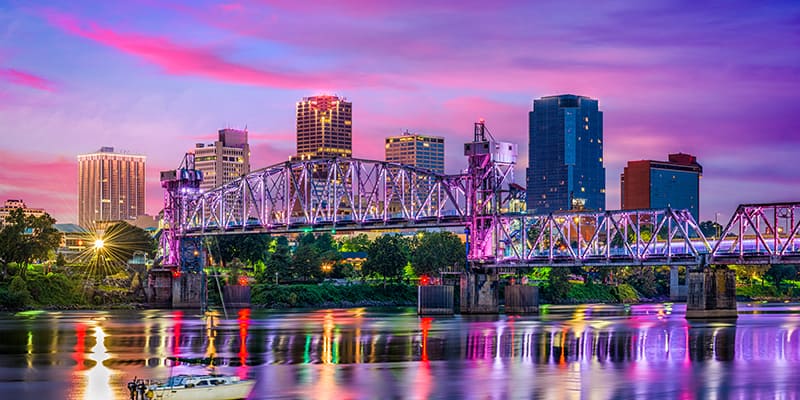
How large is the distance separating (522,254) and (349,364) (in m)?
88.1

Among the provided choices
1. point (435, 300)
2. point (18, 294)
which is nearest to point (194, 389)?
point (435, 300)

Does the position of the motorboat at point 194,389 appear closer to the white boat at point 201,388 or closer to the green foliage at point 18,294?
the white boat at point 201,388

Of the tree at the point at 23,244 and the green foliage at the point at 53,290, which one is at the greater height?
the tree at the point at 23,244

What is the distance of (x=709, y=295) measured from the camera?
149 metres

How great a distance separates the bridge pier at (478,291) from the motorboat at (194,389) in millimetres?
103364

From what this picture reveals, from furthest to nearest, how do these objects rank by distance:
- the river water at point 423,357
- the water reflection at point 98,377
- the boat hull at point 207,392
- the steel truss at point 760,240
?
the steel truss at point 760,240 < the river water at point 423,357 < the water reflection at point 98,377 < the boat hull at point 207,392

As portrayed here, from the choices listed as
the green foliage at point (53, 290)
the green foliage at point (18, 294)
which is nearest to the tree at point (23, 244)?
the green foliage at point (53, 290)

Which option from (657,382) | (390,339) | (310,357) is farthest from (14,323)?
(657,382)

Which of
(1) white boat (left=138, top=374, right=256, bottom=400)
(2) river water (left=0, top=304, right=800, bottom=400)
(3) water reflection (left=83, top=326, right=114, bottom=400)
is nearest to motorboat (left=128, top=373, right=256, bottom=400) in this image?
(1) white boat (left=138, top=374, right=256, bottom=400)

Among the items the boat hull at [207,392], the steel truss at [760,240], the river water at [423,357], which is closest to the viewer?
the boat hull at [207,392]

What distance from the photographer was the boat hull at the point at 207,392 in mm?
62031

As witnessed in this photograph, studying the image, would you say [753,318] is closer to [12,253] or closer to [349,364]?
[349,364]

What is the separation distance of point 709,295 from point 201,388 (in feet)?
321

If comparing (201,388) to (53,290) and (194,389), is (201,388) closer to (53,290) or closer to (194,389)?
(194,389)
